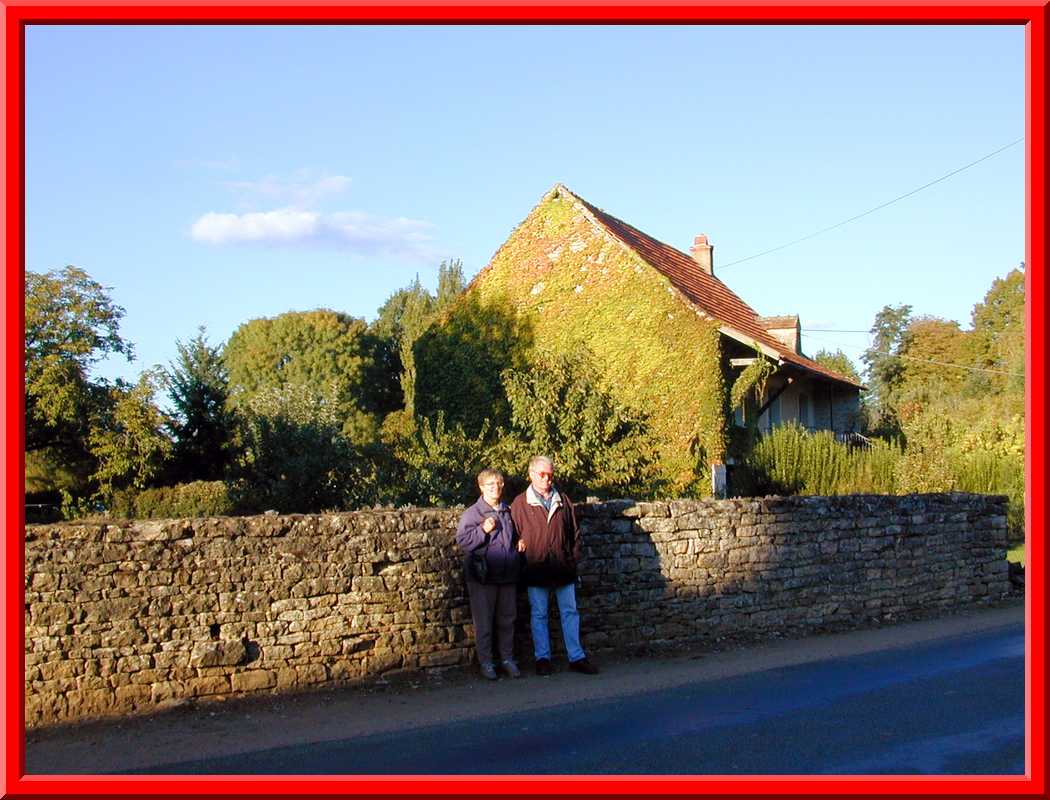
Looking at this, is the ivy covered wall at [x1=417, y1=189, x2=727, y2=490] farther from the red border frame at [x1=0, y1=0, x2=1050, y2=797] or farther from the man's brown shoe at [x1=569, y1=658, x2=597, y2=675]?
the red border frame at [x1=0, y1=0, x2=1050, y2=797]

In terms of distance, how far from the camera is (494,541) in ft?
31.5

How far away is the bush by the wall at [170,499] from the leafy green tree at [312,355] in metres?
31.9

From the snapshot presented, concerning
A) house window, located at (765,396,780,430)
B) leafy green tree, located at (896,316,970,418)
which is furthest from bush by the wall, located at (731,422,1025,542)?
leafy green tree, located at (896,316,970,418)

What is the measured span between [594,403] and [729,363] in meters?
6.58

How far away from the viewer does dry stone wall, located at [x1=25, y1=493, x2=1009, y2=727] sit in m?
8.32

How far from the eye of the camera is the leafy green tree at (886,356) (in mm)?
47875

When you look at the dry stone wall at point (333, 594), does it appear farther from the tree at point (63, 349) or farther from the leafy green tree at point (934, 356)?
the leafy green tree at point (934, 356)

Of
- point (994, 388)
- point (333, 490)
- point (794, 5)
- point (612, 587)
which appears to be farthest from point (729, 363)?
point (994, 388)

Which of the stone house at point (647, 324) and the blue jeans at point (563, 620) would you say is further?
the stone house at point (647, 324)

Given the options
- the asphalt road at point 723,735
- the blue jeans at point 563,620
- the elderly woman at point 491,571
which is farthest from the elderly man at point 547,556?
the asphalt road at point 723,735

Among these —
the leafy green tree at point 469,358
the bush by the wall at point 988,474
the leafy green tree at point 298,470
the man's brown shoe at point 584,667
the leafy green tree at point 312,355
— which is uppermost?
the leafy green tree at point 312,355

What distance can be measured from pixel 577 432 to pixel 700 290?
9953mm

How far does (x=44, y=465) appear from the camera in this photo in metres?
25.0

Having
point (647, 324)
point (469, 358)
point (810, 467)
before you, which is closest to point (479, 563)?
point (647, 324)
